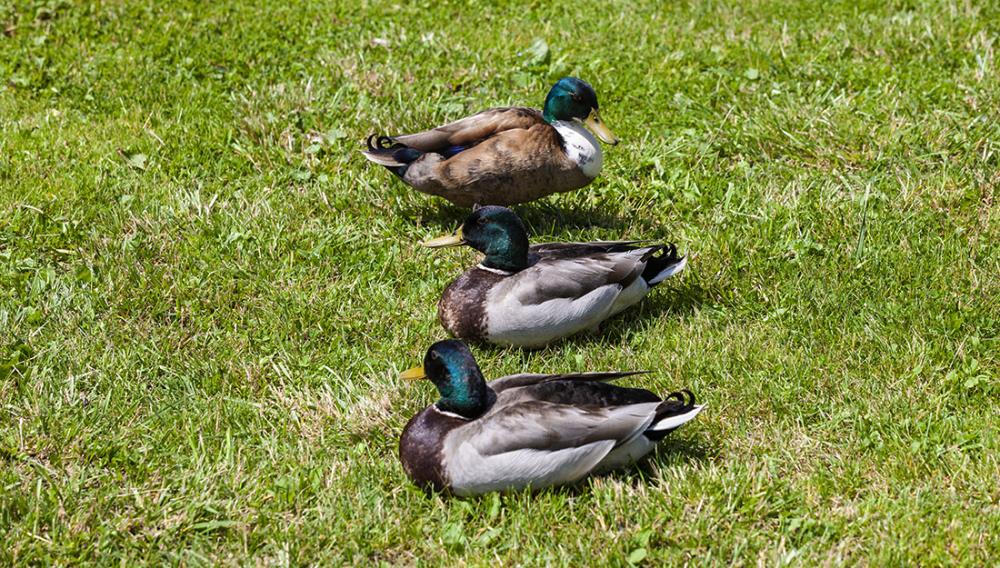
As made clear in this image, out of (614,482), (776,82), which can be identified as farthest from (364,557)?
(776,82)

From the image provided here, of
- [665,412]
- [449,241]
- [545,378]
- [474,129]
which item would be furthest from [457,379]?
[474,129]

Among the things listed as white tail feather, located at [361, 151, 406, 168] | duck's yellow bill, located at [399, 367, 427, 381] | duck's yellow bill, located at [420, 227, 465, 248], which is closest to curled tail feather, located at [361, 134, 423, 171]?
white tail feather, located at [361, 151, 406, 168]

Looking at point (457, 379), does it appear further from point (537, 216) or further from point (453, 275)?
point (537, 216)

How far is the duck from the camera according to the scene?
418cm

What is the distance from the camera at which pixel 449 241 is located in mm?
5543

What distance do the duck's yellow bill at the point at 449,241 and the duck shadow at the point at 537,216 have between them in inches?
28.9

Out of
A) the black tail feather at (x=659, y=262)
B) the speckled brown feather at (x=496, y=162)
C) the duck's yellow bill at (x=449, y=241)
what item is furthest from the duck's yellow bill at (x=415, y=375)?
the speckled brown feather at (x=496, y=162)

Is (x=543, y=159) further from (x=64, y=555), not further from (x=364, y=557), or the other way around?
(x=64, y=555)

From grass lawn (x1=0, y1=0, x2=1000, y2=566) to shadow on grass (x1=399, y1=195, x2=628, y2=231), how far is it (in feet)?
0.07

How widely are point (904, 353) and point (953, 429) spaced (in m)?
0.54

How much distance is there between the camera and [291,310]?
5461mm

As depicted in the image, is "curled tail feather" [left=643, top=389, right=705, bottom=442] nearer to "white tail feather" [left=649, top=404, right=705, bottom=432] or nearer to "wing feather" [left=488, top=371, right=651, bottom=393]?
"white tail feather" [left=649, top=404, right=705, bottom=432]

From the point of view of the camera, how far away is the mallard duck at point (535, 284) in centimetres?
514

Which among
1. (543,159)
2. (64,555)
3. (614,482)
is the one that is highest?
(543,159)
